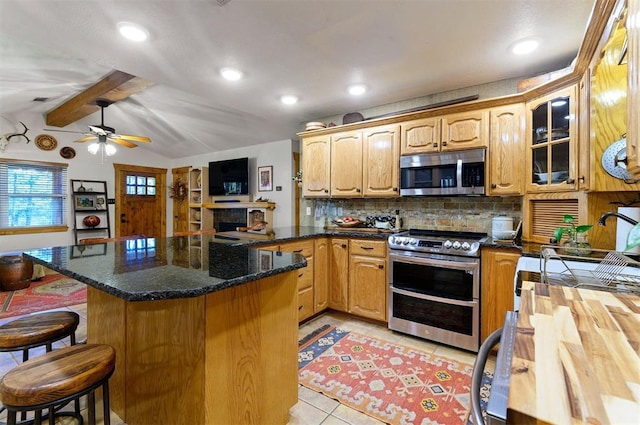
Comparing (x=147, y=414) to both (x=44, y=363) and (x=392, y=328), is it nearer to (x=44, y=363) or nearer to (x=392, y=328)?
(x=44, y=363)

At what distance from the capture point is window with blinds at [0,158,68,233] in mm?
4785

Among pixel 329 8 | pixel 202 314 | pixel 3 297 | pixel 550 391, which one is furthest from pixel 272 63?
pixel 3 297

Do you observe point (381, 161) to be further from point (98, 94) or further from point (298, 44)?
point (98, 94)

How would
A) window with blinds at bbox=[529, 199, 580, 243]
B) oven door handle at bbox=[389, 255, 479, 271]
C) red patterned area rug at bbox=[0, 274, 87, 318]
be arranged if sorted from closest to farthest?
1. window with blinds at bbox=[529, 199, 580, 243]
2. oven door handle at bbox=[389, 255, 479, 271]
3. red patterned area rug at bbox=[0, 274, 87, 318]

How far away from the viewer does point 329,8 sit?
1744mm

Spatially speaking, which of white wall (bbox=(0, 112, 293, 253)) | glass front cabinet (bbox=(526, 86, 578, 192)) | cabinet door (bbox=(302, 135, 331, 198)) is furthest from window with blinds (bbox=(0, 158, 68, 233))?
glass front cabinet (bbox=(526, 86, 578, 192))

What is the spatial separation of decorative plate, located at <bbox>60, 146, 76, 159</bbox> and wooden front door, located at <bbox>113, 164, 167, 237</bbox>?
0.70 meters

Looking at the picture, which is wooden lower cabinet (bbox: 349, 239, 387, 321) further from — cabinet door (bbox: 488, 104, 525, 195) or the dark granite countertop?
the dark granite countertop

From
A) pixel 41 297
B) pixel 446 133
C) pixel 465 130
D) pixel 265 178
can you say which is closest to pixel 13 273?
pixel 41 297

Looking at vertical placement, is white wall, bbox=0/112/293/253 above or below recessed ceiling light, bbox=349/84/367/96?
below

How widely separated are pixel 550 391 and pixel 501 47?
97.7 inches

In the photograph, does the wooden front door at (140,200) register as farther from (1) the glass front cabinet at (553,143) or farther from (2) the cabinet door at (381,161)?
(1) the glass front cabinet at (553,143)

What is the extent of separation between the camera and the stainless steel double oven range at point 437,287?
2.34 m

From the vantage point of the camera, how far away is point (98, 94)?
3723 millimetres
